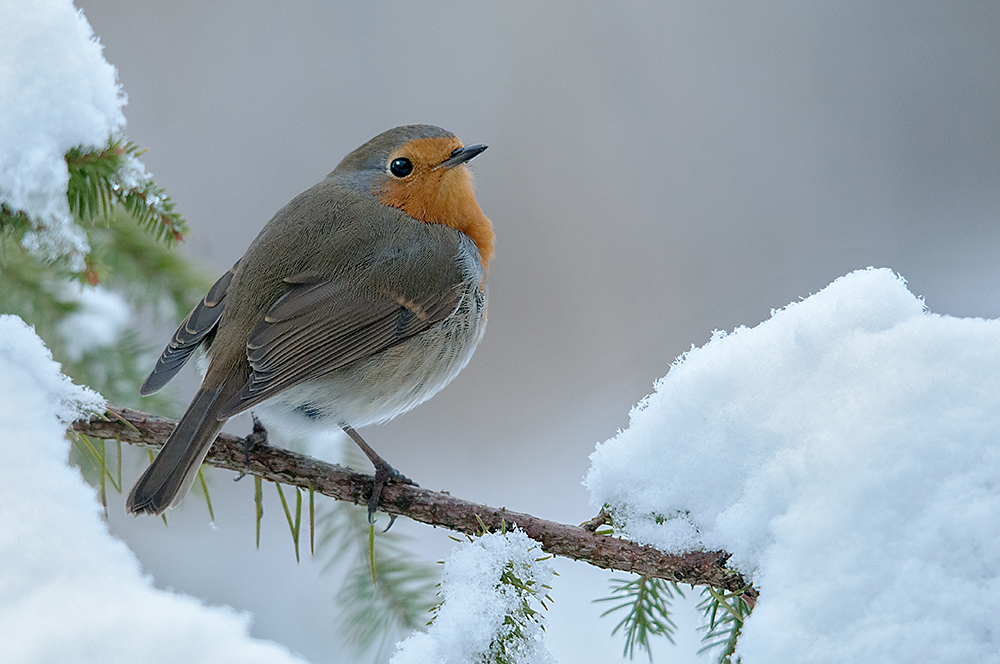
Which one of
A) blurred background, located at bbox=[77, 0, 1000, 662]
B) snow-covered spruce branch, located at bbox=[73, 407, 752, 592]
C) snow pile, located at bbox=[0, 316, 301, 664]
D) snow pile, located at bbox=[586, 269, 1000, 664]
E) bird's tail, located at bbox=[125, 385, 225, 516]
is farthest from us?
blurred background, located at bbox=[77, 0, 1000, 662]

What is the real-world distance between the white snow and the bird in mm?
137

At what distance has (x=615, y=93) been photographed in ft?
16.5

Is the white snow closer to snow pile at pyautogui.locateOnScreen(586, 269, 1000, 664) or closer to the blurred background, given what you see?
snow pile at pyautogui.locateOnScreen(586, 269, 1000, 664)

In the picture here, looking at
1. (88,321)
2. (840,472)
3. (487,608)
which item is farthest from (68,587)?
(88,321)

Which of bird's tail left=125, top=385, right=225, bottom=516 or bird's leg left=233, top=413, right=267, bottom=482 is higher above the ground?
→ bird's leg left=233, top=413, right=267, bottom=482

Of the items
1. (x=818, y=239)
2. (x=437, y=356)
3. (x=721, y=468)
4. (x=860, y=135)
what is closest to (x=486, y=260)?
(x=437, y=356)

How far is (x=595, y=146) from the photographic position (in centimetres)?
498

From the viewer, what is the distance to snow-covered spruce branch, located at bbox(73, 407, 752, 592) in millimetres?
1078

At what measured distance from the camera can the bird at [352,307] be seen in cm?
189

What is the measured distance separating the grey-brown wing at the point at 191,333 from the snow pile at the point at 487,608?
42.5 inches

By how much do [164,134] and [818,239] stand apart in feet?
12.1

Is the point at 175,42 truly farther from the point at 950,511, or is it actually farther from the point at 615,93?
the point at 950,511

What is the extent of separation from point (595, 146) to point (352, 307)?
3.23 m

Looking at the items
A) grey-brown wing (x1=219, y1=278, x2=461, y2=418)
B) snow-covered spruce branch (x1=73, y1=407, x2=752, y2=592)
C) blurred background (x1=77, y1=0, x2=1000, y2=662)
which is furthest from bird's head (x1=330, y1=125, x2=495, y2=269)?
blurred background (x1=77, y1=0, x2=1000, y2=662)
